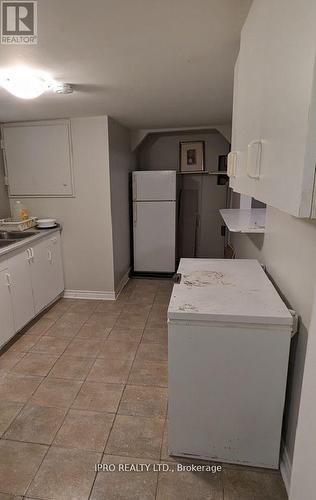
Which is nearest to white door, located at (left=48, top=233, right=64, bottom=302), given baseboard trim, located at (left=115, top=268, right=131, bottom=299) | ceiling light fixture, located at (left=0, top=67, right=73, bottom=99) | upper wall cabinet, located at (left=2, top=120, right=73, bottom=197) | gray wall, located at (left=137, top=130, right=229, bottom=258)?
upper wall cabinet, located at (left=2, top=120, right=73, bottom=197)

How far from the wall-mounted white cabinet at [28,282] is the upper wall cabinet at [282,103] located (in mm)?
2194

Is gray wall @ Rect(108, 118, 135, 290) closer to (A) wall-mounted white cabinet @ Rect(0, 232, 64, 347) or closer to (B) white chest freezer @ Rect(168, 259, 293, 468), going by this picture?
(A) wall-mounted white cabinet @ Rect(0, 232, 64, 347)

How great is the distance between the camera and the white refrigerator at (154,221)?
4.01 meters

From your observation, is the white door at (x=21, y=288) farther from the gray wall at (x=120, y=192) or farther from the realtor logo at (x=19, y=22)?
the realtor logo at (x=19, y=22)

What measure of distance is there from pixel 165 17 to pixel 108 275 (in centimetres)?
275

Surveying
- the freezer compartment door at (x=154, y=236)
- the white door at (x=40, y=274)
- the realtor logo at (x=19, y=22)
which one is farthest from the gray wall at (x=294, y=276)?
the freezer compartment door at (x=154, y=236)

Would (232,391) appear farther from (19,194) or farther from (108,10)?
(19,194)

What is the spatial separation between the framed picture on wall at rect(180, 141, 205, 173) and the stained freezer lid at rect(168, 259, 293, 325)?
2.99 metres

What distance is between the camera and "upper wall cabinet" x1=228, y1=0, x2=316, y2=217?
61 cm

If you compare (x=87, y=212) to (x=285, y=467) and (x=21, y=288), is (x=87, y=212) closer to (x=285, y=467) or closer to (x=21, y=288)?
(x=21, y=288)

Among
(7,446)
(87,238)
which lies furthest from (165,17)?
(87,238)

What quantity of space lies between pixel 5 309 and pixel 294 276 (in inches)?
89.0

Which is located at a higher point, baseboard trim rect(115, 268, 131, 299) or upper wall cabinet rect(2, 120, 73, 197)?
upper wall cabinet rect(2, 120, 73, 197)

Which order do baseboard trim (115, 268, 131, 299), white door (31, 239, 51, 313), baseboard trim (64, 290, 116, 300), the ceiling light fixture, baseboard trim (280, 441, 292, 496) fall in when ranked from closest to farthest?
1. baseboard trim (280, 441, 292, 496)
2. the ceiling light fixture
3. white door (31, 239, 51, 313)
4. baseboard trim (64, 290, 116, 300)
5. baseboard trim (115, 268, 131, 299)
